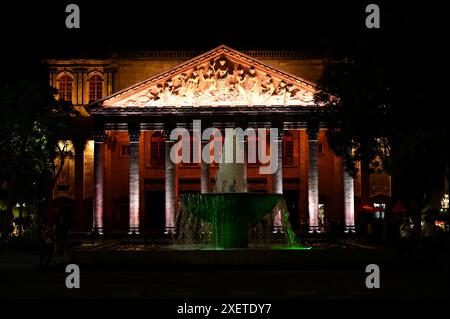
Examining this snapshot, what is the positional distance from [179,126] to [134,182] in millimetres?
5751

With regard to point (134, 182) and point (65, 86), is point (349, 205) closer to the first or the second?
point (134, 182)

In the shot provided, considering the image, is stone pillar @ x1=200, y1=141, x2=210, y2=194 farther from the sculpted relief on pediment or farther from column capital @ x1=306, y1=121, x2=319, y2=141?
column capital @ x1=306, y1=121, x2=319, y2=141

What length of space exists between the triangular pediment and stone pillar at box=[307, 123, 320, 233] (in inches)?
98.8

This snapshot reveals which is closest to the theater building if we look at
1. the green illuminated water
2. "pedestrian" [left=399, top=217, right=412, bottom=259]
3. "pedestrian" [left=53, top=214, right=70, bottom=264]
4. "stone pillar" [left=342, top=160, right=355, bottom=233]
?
"stone pillar" [left=342, top=160, right=355, bottom=233]

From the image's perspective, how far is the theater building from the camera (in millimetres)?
59344

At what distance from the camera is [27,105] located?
45.5 metres

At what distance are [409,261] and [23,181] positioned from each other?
3744 cm

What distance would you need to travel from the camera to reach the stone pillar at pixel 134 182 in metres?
59.7

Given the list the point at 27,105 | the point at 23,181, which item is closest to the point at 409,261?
the point at 27,105

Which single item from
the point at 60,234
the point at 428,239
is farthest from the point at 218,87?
the point at 428,239

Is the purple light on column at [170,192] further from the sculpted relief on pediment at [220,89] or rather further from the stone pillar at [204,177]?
the sculpted relief on pediment at [220,89]

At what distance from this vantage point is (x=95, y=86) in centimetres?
6825

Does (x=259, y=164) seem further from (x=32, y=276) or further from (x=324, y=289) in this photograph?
(x=324, y=289)

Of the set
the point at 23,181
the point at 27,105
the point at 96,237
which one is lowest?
the point at 96,237
